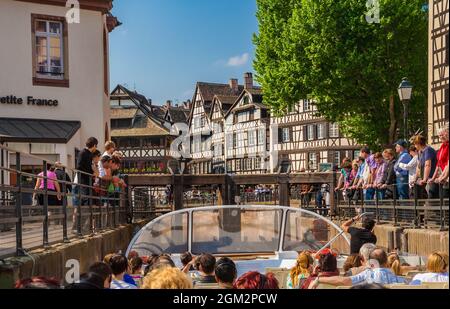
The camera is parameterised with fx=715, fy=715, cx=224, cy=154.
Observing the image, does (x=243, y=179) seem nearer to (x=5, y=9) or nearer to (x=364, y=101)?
(x=364, y=101)

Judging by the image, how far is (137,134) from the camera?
68.6 m

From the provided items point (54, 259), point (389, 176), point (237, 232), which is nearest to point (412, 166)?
point (389, 176)

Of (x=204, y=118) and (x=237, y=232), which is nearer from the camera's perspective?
(x=237, y=232)

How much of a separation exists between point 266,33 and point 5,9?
51.0ft

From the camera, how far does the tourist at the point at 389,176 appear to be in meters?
12.9

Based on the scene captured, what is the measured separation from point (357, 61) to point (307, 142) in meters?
27.6

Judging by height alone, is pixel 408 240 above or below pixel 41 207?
below

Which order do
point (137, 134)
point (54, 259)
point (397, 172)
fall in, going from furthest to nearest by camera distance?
point (137, 134)
point (397, 172)
point (54, 259)

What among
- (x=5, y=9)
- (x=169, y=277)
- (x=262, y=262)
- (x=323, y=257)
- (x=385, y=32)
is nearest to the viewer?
(x=169, y=277)

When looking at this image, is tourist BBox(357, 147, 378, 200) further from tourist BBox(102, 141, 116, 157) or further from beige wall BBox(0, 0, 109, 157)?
beige wall BBox(0, 0, 109, 157)

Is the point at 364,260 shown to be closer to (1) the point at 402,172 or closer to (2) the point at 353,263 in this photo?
(2) the point at 353,263
